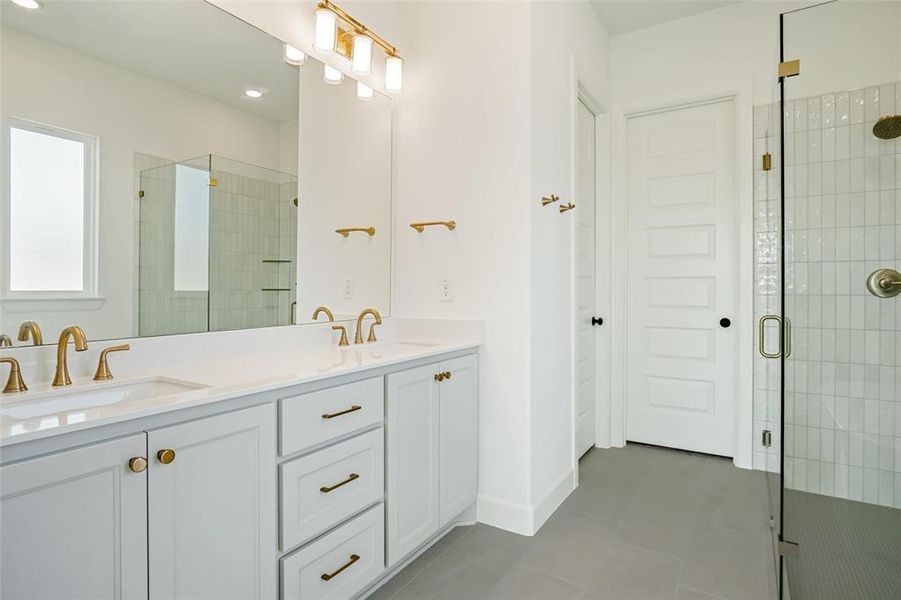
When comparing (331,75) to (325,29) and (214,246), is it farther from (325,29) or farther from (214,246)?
(214,246)

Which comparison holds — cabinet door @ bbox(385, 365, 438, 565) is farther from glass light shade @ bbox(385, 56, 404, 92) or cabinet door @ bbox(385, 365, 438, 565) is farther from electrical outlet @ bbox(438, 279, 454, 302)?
glass light shade @ bbox(385, 56, 404, 92)

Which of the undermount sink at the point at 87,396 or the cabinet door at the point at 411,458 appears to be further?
the cabinet door at the point at 411,458

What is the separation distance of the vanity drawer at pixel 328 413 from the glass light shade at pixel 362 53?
1421 mm

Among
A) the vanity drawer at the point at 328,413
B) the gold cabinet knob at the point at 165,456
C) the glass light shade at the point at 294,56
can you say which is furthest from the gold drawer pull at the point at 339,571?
the glass light shade at the point at 294,56

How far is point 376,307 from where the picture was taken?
2420mm

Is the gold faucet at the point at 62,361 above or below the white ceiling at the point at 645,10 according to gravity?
below

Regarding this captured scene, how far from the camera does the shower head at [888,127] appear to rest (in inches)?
67.9

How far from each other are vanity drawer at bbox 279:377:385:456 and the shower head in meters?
2.04

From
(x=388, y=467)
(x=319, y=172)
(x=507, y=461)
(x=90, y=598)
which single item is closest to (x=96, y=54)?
(x=319, y=172)

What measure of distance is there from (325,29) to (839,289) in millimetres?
2278

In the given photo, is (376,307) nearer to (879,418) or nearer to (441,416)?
(441,416)

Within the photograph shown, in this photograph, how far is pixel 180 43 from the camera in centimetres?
158

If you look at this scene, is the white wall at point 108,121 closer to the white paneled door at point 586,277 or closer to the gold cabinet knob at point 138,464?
the gold cabinet knob at point 138,464

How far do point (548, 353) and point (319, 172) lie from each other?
4.47ft
